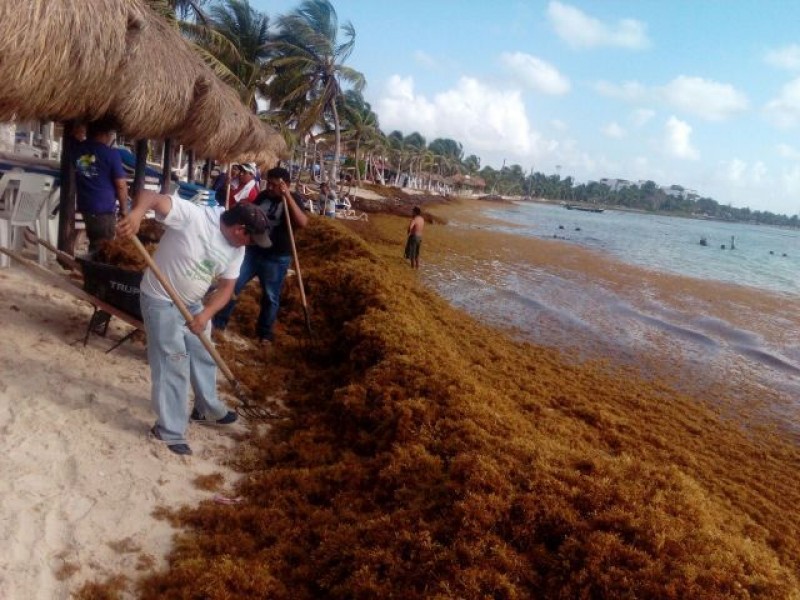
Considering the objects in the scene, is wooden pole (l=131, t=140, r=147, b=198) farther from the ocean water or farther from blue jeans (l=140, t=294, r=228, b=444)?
the ocean water

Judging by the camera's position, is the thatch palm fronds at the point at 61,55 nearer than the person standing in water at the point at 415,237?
Yes

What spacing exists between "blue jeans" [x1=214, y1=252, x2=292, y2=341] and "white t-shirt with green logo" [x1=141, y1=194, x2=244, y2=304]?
2.19m

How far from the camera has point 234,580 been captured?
2566 mm

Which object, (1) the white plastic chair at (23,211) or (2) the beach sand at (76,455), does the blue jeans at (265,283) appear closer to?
(2) the beach sand at (76,455)

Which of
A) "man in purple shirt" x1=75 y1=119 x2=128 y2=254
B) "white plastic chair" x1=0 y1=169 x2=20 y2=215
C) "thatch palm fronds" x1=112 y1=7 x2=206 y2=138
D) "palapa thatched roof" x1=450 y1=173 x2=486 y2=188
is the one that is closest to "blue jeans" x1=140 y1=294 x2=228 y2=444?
"man in purple shirt" x1=75 y1=119 x2=128 y2=254

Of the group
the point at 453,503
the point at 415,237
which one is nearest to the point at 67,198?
the point at 453,503

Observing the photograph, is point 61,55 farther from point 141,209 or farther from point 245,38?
point 245,38

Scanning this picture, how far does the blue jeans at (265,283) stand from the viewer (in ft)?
19.2

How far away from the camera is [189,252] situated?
352 centimetres

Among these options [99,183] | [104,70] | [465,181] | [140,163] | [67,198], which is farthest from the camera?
[465,181]

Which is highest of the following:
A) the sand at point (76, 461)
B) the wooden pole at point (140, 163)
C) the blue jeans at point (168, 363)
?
the wooden pole at point (140, 163)

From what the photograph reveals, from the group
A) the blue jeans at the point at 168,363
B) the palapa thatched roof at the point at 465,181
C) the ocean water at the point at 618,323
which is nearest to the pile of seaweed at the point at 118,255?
the blue jeans at the point at 168,363

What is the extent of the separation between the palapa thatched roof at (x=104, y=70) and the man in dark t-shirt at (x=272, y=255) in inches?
64.4

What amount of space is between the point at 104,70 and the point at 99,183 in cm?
113
